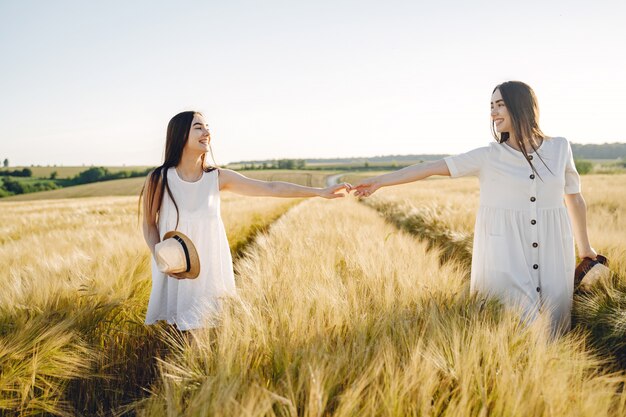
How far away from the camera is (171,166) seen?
2.65 meters

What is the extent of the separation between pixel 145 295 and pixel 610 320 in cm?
269

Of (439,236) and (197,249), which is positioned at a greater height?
(197,249)

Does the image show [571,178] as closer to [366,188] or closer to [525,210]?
[525,210]

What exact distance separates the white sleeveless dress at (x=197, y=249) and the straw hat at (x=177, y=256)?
0.23m

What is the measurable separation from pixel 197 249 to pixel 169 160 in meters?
0.61

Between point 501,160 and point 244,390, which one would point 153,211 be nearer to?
point 244,390

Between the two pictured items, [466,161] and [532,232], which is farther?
[466,161]

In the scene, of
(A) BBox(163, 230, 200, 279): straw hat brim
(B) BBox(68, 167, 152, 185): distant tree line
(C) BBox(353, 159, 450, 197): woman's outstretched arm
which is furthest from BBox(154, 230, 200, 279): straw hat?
(B) BBox(68, 167, 152, 185): distant tree line

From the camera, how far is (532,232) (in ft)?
7.72

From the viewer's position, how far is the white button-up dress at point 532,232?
233 centimetres

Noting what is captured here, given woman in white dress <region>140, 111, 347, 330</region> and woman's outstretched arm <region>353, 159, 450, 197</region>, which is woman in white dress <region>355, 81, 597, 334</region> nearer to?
woman's outstretched arm <region>353, 159, 450, 197</region>

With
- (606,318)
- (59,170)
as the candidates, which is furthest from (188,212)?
(59,170)

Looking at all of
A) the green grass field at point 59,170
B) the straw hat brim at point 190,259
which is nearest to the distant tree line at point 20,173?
the green grass field at point 59,170

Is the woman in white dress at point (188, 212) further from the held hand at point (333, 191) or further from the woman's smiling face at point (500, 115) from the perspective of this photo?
the woman's smiling face at point (500, 115)
